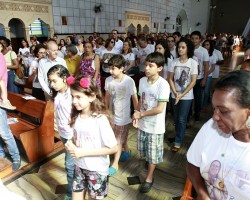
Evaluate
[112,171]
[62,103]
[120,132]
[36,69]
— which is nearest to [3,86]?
[62,103]

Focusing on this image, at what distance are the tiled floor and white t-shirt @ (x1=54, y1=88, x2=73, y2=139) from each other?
0.78m

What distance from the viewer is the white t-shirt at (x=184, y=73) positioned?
9.39ft

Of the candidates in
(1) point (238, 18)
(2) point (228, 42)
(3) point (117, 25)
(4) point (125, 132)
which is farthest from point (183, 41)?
(1) point (238, 18)

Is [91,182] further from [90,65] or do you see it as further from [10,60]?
[10,60]

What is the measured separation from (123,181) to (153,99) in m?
1.09

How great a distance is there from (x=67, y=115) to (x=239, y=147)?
1.58 m

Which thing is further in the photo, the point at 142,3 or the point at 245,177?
the point at 142,3

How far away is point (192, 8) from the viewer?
24703mm

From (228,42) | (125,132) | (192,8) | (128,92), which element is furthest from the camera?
(192,8)

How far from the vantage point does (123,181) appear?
2.54m

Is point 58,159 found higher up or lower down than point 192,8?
lower down

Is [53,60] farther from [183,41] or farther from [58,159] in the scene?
[183,41]

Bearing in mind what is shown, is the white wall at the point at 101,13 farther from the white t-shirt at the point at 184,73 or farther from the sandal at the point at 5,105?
the white t-shirt at the point at 184,73

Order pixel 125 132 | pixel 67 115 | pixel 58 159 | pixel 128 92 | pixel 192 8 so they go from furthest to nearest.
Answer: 1. pixel 192 8
2. pixel 58 159
3. pixel 125 132
4. pixel 128 92
5. pixel 67 115
